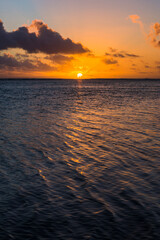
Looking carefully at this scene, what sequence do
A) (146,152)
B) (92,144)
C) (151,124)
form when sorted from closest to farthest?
(146,152), (92,144), (151,124)

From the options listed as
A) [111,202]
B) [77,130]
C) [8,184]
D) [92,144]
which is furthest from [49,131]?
[111,202]

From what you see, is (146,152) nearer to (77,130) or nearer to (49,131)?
(77,130)

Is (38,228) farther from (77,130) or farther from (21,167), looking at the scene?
(77,130)

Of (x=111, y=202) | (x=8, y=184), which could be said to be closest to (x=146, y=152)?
(x=111, y=202)

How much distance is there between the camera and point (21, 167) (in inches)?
470

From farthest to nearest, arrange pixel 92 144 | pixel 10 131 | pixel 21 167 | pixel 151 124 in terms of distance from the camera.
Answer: pixel 151 124
pixel 10 131
pixel 92 144
pixel 21 167

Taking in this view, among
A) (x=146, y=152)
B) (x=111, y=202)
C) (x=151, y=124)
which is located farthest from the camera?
(x=151, y=124)

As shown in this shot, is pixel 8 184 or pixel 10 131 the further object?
pixel 10 131

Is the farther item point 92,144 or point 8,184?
point 92,144

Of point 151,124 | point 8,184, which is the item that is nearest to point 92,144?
point 8,184

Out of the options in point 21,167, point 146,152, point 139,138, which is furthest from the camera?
point 139,138

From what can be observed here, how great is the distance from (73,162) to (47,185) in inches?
116

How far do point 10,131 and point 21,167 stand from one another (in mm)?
9008

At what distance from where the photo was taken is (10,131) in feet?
66.6
